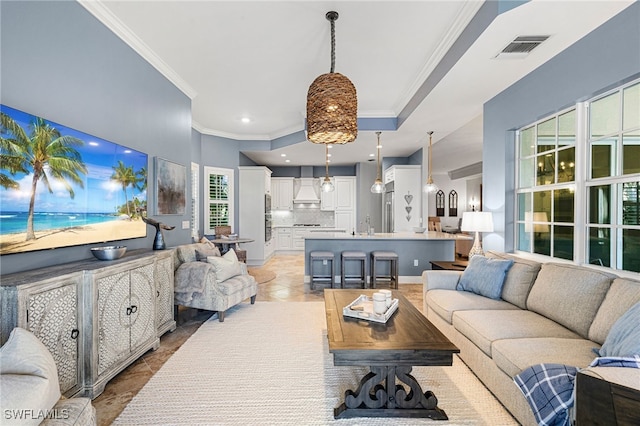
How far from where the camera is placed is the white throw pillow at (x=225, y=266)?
369 centimetres

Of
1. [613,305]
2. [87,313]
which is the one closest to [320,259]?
[87,313]

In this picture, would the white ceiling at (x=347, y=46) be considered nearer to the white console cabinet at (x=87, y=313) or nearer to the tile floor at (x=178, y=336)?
the white console cabinet at (x=87, y=313)

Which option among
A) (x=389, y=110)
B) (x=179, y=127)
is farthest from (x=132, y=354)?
(x=389, y=110)

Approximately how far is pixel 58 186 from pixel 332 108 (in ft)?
6.82

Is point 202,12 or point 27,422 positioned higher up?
point 202,12

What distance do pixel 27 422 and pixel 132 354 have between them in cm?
146

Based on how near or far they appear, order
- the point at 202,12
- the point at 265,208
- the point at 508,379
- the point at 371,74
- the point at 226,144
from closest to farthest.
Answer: the point at 508,379, the point at 202,12, the point at 371,74, the point at 226,144, the point at 265,208

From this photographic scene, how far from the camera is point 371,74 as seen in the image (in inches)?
153

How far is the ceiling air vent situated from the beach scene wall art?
3668mm

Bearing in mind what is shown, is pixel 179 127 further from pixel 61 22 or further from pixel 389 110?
pixel 389 110

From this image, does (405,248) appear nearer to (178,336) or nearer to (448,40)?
(448,40)

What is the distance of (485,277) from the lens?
3.00 metres

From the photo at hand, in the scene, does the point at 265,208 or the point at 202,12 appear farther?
the point at 265,208

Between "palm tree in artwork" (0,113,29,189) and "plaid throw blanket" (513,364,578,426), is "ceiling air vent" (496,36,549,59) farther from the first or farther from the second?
"palm tree in artwork" (0,113,29,189)
